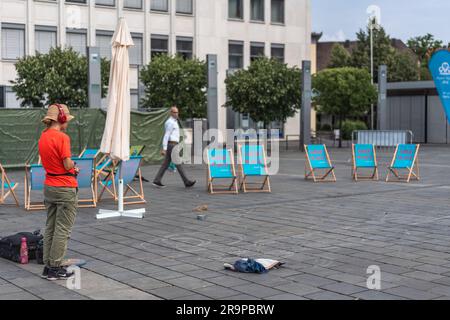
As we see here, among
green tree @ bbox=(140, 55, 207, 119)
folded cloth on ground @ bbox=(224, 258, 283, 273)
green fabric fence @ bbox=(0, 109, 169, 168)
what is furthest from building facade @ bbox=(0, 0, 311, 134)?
folded cloth on ground @ bbox=(224, 258, 283, 273)

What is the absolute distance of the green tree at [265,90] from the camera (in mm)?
32531

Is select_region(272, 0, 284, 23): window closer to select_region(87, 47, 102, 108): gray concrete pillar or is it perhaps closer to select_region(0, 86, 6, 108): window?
select_region(0, 86, 6, 108): window

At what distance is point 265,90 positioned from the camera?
32531 millimetres

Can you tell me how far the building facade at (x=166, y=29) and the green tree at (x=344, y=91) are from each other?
5.92m

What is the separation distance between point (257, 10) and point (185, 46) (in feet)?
23.0

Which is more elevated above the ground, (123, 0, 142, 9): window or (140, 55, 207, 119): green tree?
(123, 0, 142, 9): window

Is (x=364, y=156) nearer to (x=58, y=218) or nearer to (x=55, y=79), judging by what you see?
(x=58, y=218)

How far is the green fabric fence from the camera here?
21.3 metres

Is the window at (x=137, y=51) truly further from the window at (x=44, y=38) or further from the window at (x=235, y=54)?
the window at (x=235, y=54)

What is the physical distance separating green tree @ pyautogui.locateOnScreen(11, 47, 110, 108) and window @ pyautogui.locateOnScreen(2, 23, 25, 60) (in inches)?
308

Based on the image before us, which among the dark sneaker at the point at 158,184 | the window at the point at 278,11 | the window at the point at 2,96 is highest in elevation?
the window at the point at 278,11

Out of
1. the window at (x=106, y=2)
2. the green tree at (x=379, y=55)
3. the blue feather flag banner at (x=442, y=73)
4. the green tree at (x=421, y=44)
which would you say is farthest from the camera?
the green tree at (x=421, y=44)

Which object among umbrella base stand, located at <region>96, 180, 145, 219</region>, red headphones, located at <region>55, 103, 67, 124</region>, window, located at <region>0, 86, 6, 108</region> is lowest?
umbrella base stand, located at <region>96, 180, 145, 219</region>

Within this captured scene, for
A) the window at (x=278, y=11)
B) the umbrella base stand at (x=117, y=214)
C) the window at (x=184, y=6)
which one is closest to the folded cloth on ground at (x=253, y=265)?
the umbrella base stand at (x=117, y=214)
